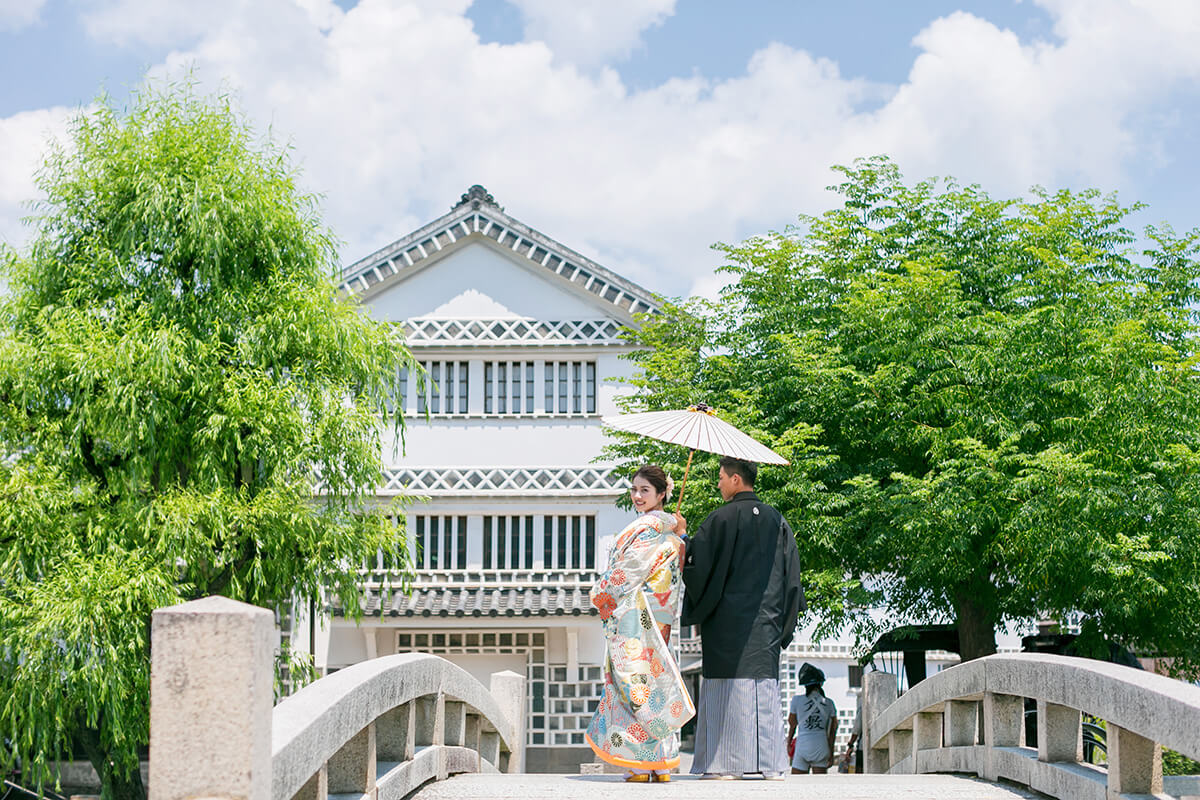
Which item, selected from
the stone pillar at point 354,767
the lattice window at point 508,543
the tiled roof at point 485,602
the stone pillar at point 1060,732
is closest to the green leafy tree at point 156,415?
the tiled roof at point 485,602

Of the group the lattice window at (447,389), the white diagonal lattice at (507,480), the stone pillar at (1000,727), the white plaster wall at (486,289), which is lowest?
the stone pillar at (1000,727)

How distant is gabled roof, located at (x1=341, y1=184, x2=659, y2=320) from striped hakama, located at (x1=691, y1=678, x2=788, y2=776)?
15.0 meters

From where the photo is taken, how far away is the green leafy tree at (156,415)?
1312 cm

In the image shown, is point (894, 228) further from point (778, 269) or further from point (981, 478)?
point (981, 478)

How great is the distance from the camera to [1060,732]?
19.8 feet

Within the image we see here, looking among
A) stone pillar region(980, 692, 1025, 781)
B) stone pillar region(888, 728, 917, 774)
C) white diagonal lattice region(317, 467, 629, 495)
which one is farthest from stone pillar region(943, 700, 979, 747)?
white diagonal lattice region(317, 467, 629, 495)

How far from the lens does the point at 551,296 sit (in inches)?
884

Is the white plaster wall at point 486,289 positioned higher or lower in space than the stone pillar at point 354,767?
higher

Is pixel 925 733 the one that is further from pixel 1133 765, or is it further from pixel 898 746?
pixel 1133 765

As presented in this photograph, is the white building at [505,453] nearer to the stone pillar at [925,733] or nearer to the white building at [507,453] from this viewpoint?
the white building at [507,453]

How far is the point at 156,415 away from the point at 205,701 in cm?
1064

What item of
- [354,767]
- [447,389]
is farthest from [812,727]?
[447,389]

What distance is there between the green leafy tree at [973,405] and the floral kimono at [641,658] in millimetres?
6521

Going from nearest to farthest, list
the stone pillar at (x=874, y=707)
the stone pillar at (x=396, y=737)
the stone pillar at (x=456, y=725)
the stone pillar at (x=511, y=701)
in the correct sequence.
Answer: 1. the stone pillar at (x=396, y=737)
2. the stone pillar at (x=456, y=725)
3. the stone pillar at (x=511, y=701)
4. the stone pillar at (x=874, y=707)
